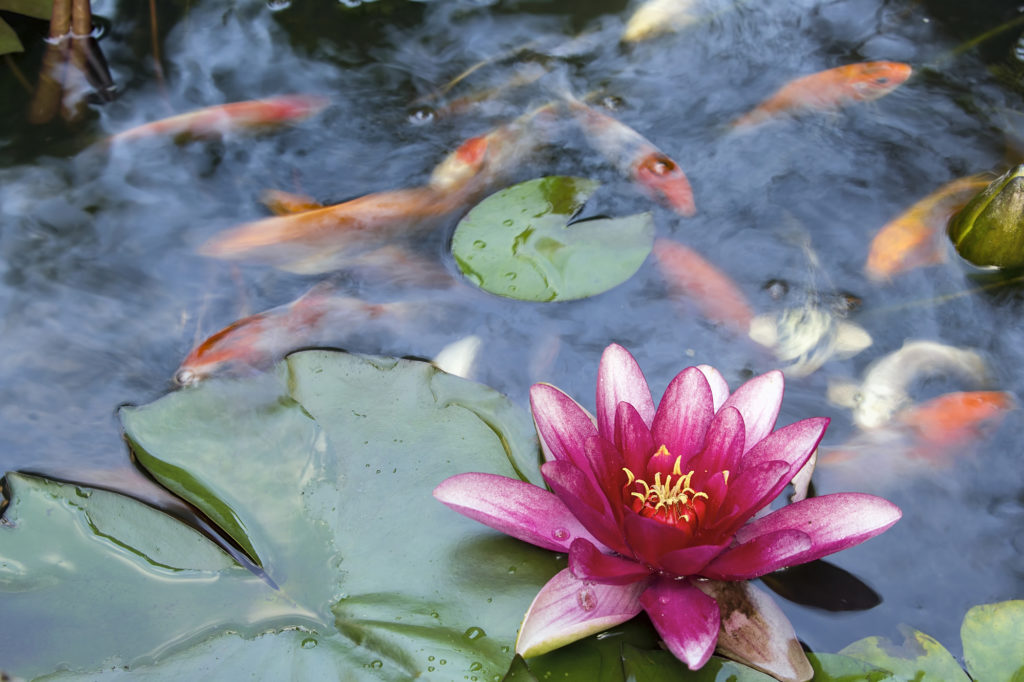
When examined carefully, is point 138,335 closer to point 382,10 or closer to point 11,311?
point 11,311

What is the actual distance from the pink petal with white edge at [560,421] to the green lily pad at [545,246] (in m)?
0.55

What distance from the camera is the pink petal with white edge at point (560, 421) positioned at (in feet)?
4.54

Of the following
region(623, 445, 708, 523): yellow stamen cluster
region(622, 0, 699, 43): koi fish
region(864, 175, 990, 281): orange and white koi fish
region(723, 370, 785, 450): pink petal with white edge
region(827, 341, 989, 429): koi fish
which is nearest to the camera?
region(623, 445, 708, 523): yellow stamen cluster

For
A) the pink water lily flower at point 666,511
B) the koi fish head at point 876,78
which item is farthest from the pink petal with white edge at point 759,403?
the koi fish head at point 876,78

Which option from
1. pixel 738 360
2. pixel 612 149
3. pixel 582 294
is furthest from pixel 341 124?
pixel 738 360

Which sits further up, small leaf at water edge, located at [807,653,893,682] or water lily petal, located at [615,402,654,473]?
water lily petal, located at [615,402,654,473]

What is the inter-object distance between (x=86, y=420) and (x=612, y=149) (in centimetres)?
162

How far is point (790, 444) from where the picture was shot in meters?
1.33

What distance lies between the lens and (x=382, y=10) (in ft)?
Result: 9.27

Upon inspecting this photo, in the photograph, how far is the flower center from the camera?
1.30 metres

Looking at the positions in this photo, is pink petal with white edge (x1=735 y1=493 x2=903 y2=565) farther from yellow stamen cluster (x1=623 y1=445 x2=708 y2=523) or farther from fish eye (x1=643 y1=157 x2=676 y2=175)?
fish eye (x1=643 y1=157 x2=676 y2=175)

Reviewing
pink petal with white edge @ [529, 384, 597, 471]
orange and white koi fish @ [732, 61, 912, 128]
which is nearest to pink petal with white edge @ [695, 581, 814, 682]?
pink petal with white edge @ [529, 384, 597, 471]

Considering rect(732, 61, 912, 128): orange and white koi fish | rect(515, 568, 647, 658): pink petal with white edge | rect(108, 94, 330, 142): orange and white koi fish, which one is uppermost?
rect(108, 94, 330, 142): orange and white koi fish

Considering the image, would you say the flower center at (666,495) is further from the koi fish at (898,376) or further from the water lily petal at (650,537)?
the koi fish at (898,376)
